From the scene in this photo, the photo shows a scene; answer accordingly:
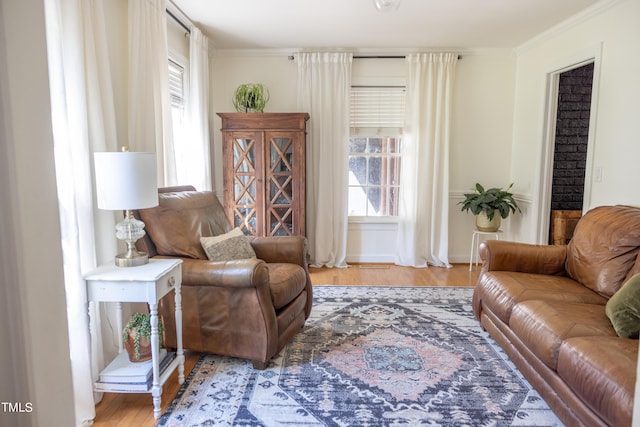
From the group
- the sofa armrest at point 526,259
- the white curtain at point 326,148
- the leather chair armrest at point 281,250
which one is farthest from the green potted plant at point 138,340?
the white curtain at point 326,148

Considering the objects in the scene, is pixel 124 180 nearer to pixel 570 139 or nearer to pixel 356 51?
pixel 356 51

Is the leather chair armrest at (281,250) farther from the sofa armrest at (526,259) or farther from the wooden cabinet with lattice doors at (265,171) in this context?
the sofa armrest at (526,259)

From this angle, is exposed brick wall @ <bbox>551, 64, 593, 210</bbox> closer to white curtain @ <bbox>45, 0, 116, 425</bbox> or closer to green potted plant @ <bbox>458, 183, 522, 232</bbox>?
green potted plant @ <bbox>458, 183, 522, 232</bbox>

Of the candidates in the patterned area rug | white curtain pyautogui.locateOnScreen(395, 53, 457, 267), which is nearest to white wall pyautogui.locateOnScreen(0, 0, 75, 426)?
the patterned area rug

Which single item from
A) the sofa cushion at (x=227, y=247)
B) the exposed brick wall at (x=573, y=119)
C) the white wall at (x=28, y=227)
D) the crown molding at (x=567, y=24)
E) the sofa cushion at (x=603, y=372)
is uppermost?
the crown molding at (x=567, y=24)

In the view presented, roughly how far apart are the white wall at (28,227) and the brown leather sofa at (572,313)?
5.66 ft

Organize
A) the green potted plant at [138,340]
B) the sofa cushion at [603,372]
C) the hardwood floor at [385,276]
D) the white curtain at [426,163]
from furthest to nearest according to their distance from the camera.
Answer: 1. the white curtain at [426,163]
2. the hardwood floor at [385,276]
3. the green potted plant at [138,340]
4. the sofa cushion at [603,372]

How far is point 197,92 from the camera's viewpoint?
376cm

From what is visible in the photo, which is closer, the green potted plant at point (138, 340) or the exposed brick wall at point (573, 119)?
the green potted plant at point (138, 340)

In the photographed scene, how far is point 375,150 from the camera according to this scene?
4691 millimetres

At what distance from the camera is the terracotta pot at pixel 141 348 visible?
200 centimetres

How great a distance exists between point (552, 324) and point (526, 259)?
970 millimetres

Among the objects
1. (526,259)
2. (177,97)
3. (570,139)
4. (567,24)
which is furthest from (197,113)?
(570,139)

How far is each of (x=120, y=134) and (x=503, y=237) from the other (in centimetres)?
429
